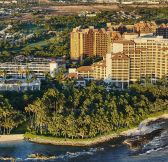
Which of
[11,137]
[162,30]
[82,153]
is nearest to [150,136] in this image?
[82,153]

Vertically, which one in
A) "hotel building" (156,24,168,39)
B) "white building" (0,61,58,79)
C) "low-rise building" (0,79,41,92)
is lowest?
"low-rise building" (0,79,41,92)

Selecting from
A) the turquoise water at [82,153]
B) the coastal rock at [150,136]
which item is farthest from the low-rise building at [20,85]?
the turquoise water at [82,153]

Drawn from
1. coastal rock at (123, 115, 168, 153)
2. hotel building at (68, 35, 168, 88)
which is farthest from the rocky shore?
hotel building at (68, 35, 168, 88)

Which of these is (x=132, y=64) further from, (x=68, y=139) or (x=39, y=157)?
(x=39, y=157)

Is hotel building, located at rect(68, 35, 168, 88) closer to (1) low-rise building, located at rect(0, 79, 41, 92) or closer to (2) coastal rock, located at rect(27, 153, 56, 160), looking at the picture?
(1) low-rise building, located at rect(0, 79, 41, 92)

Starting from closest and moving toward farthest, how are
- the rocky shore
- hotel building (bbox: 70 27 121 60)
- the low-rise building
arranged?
1. the rocky shore
2. the low-rise building
3. hotel building (bbox: 70 27 121 60)

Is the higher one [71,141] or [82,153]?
[71,141]

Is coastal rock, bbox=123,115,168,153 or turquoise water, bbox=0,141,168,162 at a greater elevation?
coastal rock, bbox=123,115,168,153

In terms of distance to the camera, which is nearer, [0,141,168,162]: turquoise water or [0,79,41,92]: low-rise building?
[0,141,168,162]: turquoise water

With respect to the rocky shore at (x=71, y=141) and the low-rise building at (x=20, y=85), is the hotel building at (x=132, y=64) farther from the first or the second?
the rocky shore at (x=71, y=141)

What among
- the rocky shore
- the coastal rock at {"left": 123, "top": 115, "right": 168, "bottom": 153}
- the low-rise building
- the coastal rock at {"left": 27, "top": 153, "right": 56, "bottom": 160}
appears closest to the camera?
the coastal rock at {"left": 27, "top": 153, "right": 56, "bottom": 160}
